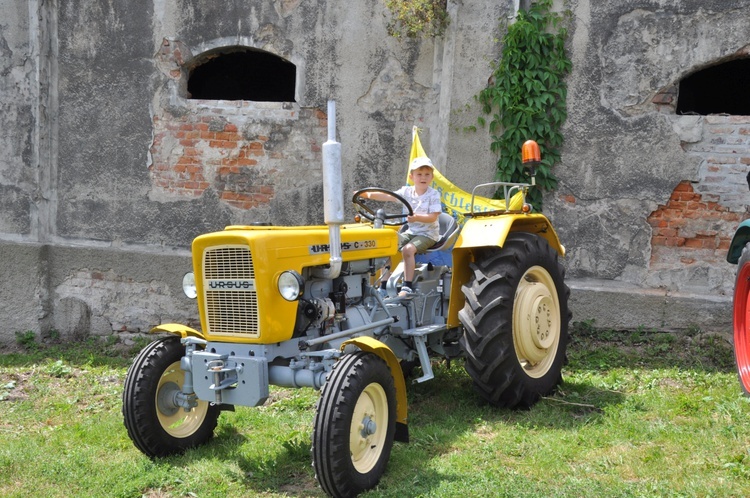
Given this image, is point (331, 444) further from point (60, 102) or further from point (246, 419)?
point (60, 102)

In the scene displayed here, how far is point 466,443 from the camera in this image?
4242 mm

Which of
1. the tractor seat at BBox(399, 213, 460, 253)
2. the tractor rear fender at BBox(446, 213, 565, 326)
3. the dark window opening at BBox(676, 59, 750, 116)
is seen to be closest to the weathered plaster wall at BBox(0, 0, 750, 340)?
the tractor seat at BBox(399, 213, 460, 253)

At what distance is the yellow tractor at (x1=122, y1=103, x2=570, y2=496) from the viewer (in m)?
3.63

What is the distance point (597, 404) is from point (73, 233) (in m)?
5.08

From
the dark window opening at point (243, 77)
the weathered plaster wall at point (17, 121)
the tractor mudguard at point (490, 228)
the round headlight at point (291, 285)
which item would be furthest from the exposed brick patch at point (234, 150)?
the round headlight at point (291, 285)

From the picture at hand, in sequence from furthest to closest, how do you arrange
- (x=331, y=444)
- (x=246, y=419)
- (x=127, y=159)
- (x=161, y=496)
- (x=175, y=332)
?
(x=127, y=159), (x=246, y=419), (x=175, y=332), (x=161, y=496), (x=331, y=444)

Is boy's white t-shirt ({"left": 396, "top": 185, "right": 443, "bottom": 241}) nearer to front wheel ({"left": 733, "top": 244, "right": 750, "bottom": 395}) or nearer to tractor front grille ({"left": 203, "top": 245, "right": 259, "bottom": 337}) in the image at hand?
tractor front grille ({"left": 203, "top": 245, "right": 259, "bottom": 337})

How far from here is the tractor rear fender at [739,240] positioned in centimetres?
475

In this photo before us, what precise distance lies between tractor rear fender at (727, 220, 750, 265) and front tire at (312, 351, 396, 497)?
251 centimetres

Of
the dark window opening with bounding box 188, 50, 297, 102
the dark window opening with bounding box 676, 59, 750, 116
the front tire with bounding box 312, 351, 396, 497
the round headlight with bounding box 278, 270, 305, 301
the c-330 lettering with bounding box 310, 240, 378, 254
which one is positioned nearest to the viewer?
the front tire with bounding box 312, 351, 396, 497

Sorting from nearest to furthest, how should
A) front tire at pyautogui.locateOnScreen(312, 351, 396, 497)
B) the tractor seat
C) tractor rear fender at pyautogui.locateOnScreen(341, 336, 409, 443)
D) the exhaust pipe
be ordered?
front tire at pyautogui.locateOnScreen(312, 351, 396, 497), the exhaust pipe, tractor rear fender at pyautogui.locateOnScreen(341, 336, 409, 443), the tractor seat

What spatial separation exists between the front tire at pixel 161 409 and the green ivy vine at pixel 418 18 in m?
3.59

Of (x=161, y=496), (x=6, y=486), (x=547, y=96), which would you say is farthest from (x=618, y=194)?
(x=6, y=486)

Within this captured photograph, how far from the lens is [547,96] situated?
6297mm
